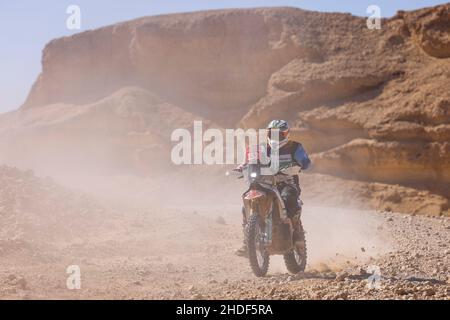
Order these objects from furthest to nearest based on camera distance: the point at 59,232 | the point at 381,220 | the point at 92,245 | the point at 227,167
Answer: the point at 227,167, the point at 381,220, the point at 59,232, the point at 92,245

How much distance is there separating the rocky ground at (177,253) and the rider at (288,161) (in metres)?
0.90

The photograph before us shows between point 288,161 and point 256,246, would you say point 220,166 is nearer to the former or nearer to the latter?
point 288,161

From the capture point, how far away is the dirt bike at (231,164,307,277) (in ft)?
27.0

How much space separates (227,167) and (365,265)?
18.5 metres

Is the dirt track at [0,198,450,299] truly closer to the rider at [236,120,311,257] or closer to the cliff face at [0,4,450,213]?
the rider at [236,120,311,257]

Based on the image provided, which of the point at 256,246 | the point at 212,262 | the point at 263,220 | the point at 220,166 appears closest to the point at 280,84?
the point at 220,166

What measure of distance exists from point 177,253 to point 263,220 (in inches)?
152

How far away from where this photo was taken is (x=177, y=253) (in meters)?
11.9

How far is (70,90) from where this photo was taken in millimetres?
39656

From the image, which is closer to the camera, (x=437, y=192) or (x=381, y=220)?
(x=381, y=220)

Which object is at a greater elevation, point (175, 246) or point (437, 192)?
point (437, 192)

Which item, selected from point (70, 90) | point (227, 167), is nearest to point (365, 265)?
point (227, 167)

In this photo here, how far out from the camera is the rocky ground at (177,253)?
23.3 ft
